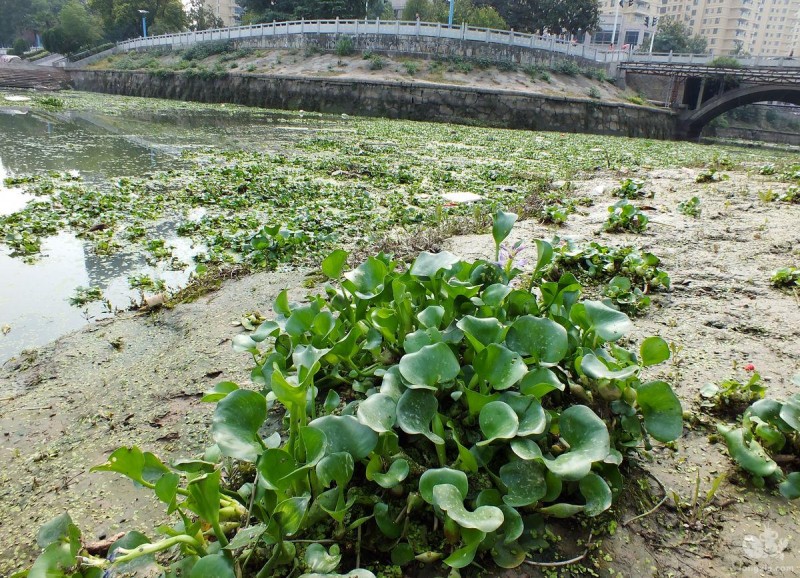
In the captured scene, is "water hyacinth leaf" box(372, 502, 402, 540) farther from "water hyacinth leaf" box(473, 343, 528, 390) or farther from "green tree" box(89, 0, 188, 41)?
"green tree" box(89, 0, 188, 41)

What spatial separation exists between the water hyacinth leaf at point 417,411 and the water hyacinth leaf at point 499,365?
15 cm

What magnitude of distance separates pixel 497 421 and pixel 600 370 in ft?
1.02

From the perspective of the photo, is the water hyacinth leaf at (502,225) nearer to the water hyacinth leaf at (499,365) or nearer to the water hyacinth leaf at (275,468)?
the water hyacinth leaf at (499,365)

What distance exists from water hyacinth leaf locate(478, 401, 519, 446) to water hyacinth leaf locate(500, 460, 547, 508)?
0.07 meters

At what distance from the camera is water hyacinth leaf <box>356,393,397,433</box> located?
3.74 feet

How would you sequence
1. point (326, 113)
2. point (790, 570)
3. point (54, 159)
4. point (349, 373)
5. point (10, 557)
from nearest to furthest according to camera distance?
point (790, 570)
point (10, 557)
point (349, 373)
point (54, 159)
point (326, 113)

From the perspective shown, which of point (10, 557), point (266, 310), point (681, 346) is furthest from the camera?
point (266, 310)

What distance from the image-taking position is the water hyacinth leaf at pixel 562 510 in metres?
1.06

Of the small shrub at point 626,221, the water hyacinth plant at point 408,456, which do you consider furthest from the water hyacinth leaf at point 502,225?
the small shrub at point 626,221

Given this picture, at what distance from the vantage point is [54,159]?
21.5ft

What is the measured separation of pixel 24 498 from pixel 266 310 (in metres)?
1.21

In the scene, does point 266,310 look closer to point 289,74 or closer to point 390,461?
point 390,461

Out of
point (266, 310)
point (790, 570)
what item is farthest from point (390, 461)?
point (266, 310)

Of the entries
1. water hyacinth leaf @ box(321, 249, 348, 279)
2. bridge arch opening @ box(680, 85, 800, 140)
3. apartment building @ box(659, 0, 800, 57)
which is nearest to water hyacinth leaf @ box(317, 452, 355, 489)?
water hyacinth leaf @ box(321, 249, 348, 279)
